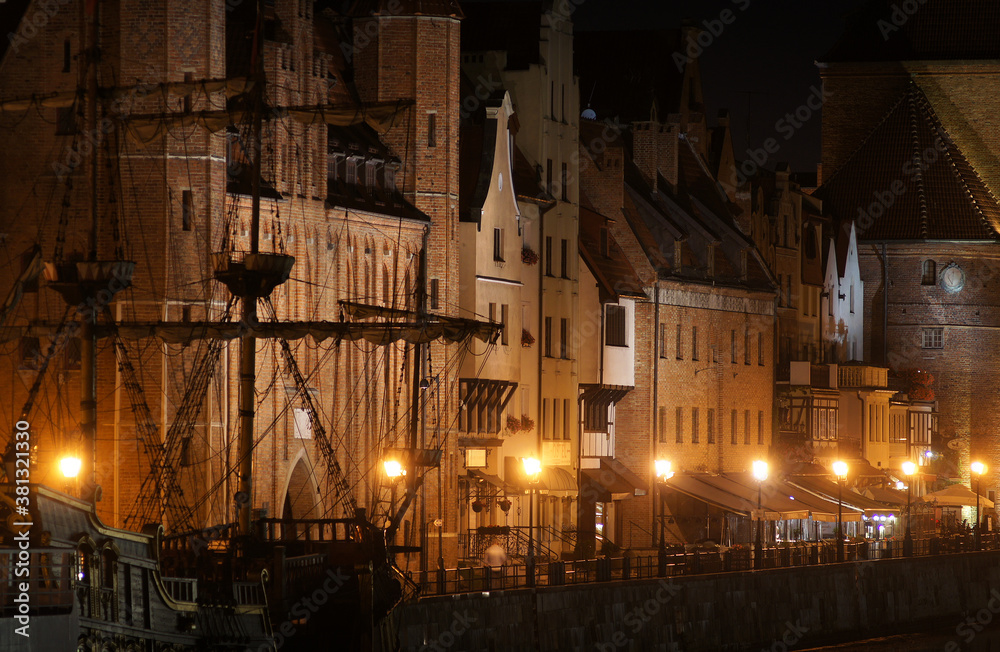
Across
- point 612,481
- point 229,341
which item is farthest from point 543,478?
point 229,341

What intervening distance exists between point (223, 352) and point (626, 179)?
24.4 meters

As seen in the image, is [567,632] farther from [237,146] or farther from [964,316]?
Answer: [964,316]

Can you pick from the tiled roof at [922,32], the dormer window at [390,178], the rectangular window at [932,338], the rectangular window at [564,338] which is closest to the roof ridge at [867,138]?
the tiled roof at [922,32]

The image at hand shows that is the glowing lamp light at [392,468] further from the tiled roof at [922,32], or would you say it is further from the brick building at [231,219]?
the tiled roof at [922,32]

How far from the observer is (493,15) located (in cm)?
7225

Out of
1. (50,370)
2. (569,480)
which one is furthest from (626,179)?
(50,370)

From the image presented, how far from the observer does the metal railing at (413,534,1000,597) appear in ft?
159

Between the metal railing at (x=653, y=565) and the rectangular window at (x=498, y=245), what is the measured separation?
9.78 meters

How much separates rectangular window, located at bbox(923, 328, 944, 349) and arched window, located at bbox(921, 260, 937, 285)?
2265 mm

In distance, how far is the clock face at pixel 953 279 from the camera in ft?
347

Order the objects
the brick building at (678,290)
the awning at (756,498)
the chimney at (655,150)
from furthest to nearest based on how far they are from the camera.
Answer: the chimney at (655,150)
the brick building at (678,290)
the awning at (756,498)

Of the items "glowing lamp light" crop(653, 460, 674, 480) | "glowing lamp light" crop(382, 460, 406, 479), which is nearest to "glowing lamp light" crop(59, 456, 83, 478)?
"glowing lamp light" crop(382, 460, 406, 479)

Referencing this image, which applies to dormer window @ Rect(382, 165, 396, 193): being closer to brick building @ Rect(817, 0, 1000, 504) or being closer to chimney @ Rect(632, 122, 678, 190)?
chimney @ Rect(632, 122, 678, 190)

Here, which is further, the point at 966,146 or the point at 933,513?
the point at 966,146
